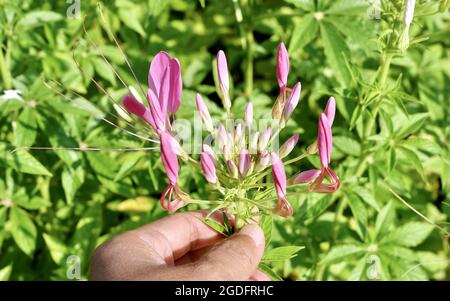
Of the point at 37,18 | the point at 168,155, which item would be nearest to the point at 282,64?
the point at 168,155

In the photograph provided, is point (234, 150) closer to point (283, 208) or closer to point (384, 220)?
point (283, 208)

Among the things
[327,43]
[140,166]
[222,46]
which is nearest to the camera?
[327,43]

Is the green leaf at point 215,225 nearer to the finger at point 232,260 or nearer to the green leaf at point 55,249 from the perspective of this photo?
the finger at point 232,260

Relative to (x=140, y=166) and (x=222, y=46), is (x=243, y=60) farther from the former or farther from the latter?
(x=140, y=166)

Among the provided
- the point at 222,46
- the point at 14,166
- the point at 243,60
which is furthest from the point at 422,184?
the point at 14,166

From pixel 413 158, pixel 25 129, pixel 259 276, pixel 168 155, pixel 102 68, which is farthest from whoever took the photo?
pixel 102 68

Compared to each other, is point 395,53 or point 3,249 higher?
point 395,53

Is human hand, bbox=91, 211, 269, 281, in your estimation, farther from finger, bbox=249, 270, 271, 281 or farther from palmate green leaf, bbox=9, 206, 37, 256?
palmate green leaf, bbox=9, 206, 37, 256
